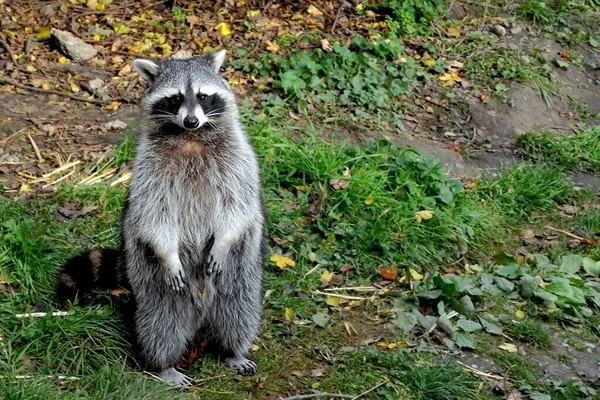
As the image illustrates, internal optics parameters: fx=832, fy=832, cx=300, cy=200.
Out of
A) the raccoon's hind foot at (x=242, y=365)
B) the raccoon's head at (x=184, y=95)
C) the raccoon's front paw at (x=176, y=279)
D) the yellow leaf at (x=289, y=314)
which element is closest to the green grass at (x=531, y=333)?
the yellow leaf at (x=289, y=314)

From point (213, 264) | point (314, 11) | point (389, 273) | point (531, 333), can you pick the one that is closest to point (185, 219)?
point (213, 264)

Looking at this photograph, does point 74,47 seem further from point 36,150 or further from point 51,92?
point 36,150

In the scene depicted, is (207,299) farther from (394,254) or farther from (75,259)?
(394,254)

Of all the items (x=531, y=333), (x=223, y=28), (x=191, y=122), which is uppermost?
(x=191, y=122)

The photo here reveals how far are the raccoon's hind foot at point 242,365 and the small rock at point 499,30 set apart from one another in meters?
4.47

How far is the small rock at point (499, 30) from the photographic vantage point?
7355 millimetres

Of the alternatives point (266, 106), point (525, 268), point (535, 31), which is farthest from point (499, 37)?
point (525, 268)

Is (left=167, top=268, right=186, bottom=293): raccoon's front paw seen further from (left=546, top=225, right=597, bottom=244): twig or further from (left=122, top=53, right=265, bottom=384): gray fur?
(left=546, top=225, right=597, bottom=244): twig

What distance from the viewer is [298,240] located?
4.93m

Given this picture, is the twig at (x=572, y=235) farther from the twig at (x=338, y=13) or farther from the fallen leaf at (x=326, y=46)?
the twig at (x=338, y=13)

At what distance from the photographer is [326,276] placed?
4.73m

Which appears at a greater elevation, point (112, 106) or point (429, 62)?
point (429, 62)

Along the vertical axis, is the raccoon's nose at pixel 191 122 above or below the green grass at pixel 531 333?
above

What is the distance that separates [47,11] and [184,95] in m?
3.84
